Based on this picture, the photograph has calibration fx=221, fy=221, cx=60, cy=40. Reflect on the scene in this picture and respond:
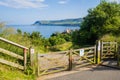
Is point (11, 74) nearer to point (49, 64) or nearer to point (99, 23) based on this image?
point (49, 64)

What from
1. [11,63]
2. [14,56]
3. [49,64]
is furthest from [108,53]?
[11,63]

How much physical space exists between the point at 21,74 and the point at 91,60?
4.79 meters

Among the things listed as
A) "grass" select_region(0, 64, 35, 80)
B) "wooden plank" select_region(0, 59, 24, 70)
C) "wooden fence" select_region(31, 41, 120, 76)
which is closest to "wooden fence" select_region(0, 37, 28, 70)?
"wooden plank" select_region(0, 59, 24, 70)

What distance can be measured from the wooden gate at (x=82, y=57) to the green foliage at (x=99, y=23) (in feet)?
22.4

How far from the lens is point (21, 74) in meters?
9.16

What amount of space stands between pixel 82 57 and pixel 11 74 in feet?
Answer: 14.7

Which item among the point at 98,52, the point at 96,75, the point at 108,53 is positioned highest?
the point at 98,52

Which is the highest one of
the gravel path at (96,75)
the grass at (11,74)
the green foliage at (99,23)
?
the green foliage at (99,23)

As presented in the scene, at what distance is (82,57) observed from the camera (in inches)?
469

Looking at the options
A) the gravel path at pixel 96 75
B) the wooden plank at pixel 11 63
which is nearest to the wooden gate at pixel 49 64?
the gravel path at pixel 96 75

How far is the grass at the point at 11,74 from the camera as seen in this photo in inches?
329

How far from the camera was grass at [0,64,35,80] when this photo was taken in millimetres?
8359

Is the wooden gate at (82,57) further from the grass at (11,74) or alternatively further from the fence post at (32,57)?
the grass at (11,74)

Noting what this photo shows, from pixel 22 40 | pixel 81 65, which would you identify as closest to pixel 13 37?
pixel 22 40
